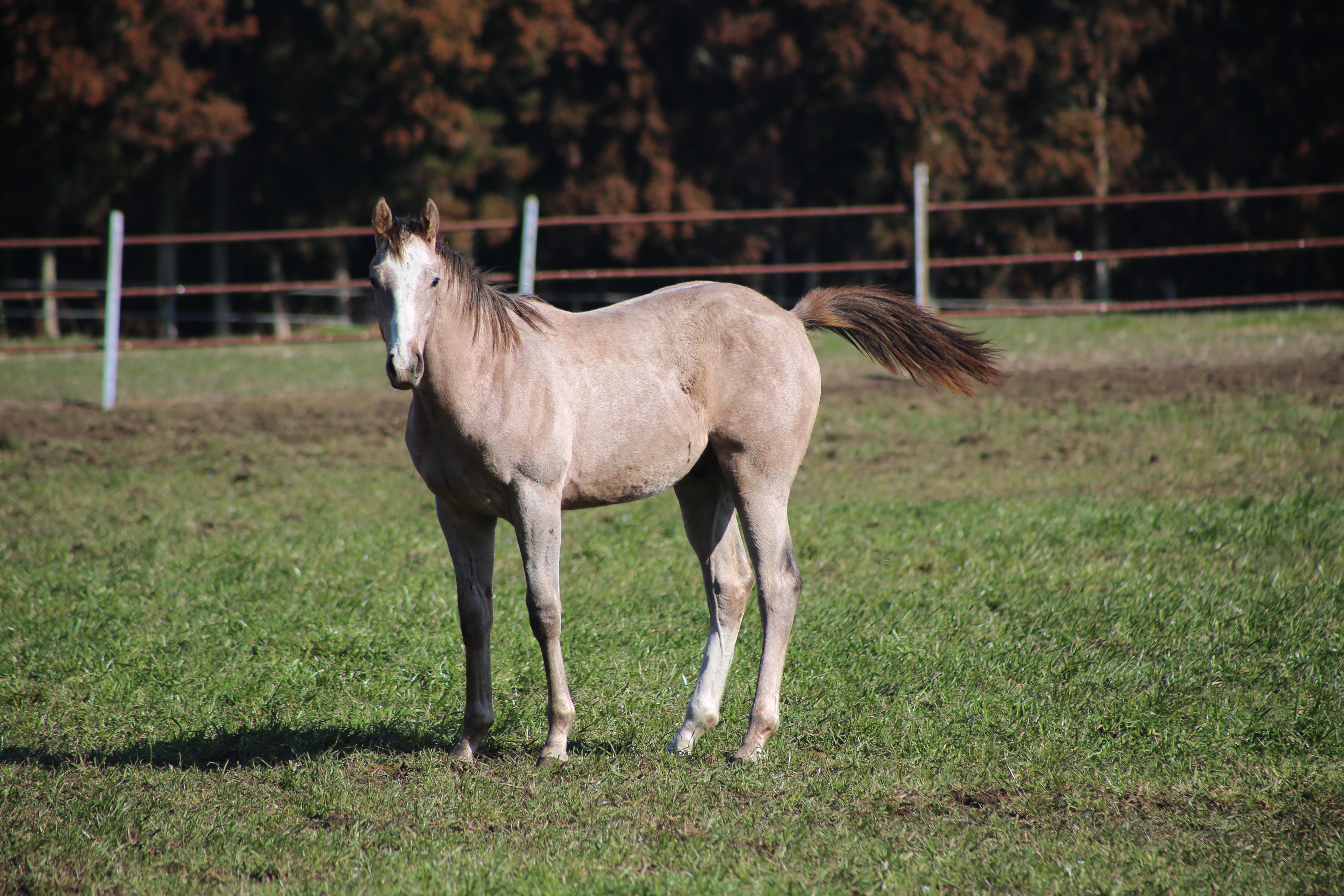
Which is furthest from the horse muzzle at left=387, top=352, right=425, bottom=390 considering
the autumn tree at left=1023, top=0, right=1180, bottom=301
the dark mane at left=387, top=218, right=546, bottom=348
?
the autumn tree at left=1023, top=0, right=1180, bottom=301

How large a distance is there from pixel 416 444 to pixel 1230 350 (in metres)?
11.1

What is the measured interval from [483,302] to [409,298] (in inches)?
17.3

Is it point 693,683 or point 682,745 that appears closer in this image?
point 682,745

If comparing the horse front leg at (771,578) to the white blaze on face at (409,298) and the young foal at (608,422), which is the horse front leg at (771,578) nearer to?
the young foal at (608,422)

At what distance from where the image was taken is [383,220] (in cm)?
369

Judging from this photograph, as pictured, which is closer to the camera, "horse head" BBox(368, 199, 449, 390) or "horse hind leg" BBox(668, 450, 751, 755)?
"horse head" BBox(368, 199, 449, 390)

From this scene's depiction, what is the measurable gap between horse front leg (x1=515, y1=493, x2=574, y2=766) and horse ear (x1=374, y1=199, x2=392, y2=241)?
99 cm

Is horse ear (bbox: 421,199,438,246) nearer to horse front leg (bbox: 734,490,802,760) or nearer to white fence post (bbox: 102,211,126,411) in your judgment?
horse front leg (bbox: 734,490,802,760)

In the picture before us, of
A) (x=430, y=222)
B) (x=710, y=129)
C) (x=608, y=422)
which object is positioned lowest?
(x=608, y=422)

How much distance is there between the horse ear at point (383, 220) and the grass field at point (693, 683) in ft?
6.12

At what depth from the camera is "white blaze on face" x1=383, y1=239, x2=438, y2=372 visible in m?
3.46

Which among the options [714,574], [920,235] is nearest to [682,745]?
[714,574]

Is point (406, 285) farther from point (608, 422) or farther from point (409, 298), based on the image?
point (608, 422)

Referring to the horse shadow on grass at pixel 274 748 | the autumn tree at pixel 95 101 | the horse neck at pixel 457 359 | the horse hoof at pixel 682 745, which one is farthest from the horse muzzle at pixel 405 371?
the autumn tree at pixel 95 101
